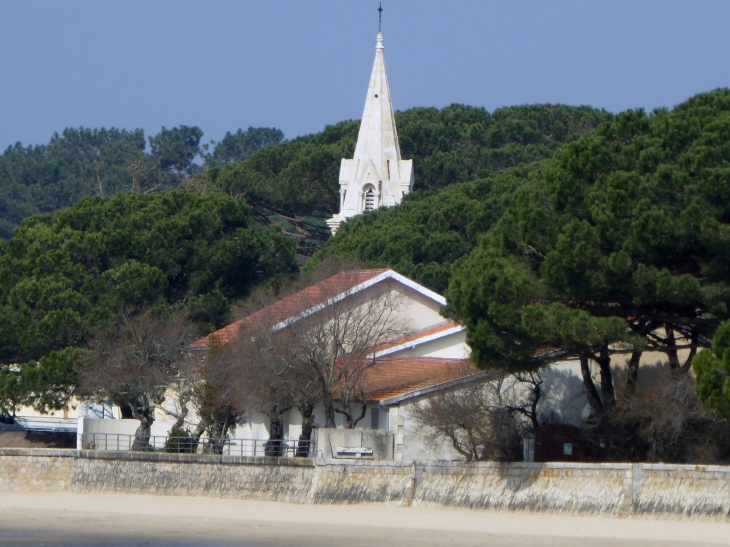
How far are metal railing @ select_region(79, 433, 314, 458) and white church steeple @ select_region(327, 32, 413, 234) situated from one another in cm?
3291

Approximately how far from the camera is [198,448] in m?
32.5

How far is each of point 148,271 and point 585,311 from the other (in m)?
18.6

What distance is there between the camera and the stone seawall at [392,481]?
72.0ft

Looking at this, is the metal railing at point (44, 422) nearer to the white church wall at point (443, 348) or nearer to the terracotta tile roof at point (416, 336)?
the terracotta tile roof at point (416, 336)

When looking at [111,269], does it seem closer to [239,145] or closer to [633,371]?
[633,371]

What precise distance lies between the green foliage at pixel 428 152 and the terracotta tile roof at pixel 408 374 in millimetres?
31179

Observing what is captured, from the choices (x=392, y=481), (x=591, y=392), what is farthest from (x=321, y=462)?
(x=591, y=392)

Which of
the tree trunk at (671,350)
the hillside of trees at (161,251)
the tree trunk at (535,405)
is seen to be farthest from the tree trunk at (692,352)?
the hillside of trees at (161,251)

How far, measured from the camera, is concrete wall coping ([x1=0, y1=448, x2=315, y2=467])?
28.6 meters

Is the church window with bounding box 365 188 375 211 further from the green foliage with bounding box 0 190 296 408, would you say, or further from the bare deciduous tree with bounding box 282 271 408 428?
the bare deciduous tree with bounding box 282 271 408 428

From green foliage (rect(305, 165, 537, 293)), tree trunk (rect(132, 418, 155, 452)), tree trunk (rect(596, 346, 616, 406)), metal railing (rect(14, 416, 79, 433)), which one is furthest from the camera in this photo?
green foliage (rect(305, 165, 537, 293))

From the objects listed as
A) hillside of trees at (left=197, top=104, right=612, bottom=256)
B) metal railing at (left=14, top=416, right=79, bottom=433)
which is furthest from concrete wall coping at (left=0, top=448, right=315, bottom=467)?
hillside of trees at (left=197, top=104, right=612, bottom=256)

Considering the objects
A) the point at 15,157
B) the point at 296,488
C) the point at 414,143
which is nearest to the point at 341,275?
the point at 296,488

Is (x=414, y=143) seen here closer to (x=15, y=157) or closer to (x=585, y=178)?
(x=585, y=178)
